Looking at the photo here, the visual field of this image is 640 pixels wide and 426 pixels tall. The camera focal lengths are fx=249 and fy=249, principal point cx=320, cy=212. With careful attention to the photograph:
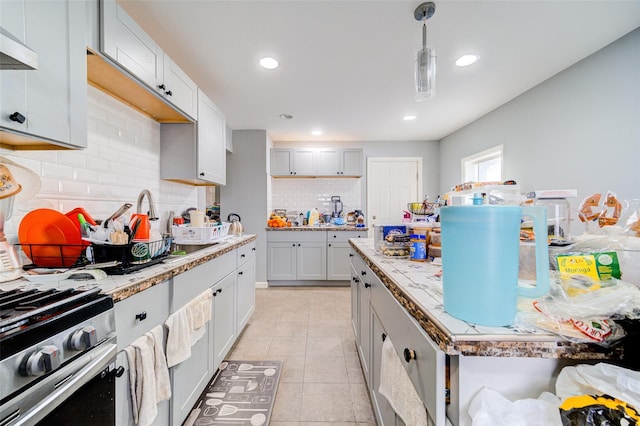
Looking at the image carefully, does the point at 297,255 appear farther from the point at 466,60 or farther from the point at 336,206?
the point at 466,60

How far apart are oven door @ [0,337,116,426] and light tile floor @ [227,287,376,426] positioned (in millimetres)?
1007

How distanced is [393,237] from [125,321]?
1.26 metres

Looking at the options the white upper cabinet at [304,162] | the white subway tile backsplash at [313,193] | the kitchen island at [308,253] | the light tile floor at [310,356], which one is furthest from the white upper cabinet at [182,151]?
the white subway tile backsplash at [313,193]

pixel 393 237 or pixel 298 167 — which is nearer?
pixel 393 237

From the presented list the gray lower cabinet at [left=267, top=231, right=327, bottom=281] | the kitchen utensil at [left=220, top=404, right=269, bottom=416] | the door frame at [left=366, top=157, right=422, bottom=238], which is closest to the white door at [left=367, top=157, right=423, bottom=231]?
the door frame at [left=366, top=157, right=422, bottom=238]

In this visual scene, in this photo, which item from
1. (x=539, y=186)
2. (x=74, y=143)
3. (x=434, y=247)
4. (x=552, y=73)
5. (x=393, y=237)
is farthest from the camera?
(x=539, y=186)

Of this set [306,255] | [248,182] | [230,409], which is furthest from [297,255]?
[230,409]

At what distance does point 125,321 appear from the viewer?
92cm

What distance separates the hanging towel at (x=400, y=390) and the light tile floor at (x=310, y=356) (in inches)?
30.6

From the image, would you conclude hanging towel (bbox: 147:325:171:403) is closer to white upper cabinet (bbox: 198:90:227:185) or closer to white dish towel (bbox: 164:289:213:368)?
white dish towel (bbox: 164:289:213:368)

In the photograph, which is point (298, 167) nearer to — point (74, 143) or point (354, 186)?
point (354, 186)

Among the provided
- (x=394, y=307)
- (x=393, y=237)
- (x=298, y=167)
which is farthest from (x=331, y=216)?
(x=394, y=307)

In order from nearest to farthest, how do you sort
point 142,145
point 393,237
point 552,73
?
1. point 393,237
2. point 142,145
3. point 552,73

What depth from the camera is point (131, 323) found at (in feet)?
3.11
